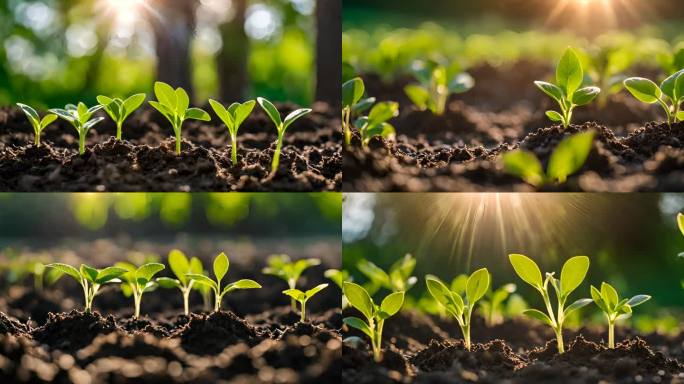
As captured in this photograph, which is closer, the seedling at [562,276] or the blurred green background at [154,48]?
the seedling at [562,276]

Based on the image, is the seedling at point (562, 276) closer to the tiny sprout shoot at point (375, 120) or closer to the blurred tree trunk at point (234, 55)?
the tiny sprout shoot at point (375, 120)

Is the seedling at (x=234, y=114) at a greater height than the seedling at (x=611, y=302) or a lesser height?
greater

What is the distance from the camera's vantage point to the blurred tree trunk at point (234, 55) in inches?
83.0

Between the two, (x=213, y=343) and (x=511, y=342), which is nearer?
(x=213, y=343)

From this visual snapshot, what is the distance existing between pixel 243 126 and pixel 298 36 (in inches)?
40.1

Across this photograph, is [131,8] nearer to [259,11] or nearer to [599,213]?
[259,11]

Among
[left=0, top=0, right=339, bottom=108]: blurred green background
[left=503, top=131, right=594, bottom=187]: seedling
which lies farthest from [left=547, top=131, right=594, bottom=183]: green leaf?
[left=0, top=0, right=339, bottom=108]: blurred green background

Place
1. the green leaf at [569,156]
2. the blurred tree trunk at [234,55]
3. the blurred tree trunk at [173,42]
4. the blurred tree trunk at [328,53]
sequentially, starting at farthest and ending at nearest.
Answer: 1. the blurred tree trunk at [234,55]
2. the blurred tree trunk at [173,42]
3. the blurred tree trunk at [328,53]
4. the green leaf at [569,156]

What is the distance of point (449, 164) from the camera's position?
1153mm

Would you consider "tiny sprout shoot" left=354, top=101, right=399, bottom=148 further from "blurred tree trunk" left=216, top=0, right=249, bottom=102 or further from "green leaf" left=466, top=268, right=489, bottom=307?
"blurred tree trunk" left=216, top=0, right=249, bottom=102

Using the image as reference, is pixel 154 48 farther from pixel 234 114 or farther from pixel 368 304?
pixel 368 304

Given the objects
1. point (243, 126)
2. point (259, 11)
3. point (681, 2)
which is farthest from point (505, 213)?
point (259, 11)

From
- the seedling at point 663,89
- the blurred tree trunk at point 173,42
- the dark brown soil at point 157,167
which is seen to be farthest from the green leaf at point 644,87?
the blurred tree trunk at point 173,42

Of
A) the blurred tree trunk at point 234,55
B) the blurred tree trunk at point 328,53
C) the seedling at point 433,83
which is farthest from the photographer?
the blurred tree trunk at point 234,55
